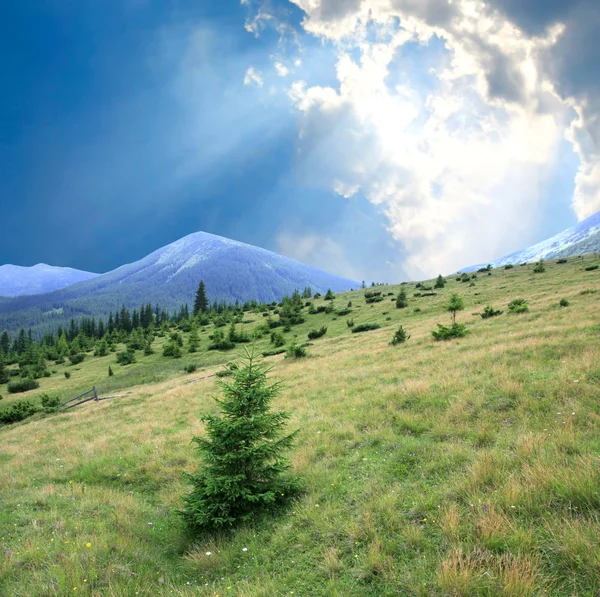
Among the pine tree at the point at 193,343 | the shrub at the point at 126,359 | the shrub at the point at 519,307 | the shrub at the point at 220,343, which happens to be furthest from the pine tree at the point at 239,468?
the shrub at the point at 126,359

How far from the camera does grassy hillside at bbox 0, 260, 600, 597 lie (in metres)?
3.93

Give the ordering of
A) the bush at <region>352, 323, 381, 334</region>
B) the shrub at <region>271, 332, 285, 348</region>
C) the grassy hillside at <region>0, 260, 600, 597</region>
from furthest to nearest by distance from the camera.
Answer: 1. the shrub at <region>271, 332, 285, 348</region>
2. the bush at <region>352, 323, 381, 334</region>
3. the grassy hillside at <region>0, 260, 600, 597</region>

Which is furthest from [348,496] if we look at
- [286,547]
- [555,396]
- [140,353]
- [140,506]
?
[140,353]

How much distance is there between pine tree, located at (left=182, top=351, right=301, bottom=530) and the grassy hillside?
18.9 inches

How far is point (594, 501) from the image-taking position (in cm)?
421

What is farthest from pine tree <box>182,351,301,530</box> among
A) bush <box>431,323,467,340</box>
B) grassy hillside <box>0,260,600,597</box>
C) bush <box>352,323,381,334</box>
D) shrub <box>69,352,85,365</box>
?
shrub <box>69,352,85,365</box>

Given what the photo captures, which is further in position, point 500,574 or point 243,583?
point 243,583

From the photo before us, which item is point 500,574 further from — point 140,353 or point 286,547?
point 140,353

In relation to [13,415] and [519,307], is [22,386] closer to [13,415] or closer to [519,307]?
[13,415]

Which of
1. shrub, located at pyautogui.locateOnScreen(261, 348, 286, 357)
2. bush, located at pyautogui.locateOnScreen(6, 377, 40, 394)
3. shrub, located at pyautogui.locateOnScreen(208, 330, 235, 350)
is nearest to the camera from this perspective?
shrub, located at pyautogui.locateOnScreen(261, 348, 286, 357)

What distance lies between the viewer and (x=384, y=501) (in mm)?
5434

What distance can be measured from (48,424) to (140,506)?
20777mm

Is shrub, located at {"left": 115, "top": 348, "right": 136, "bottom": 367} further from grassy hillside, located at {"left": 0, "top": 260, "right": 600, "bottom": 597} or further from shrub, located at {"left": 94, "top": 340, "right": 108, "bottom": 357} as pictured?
grassy hillside, located at {"left": 0, "top": 260, "right": 600, "bottom": 597}

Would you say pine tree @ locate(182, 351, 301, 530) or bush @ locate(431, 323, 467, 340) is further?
bush @ locate(431, 323, 467, 340)
